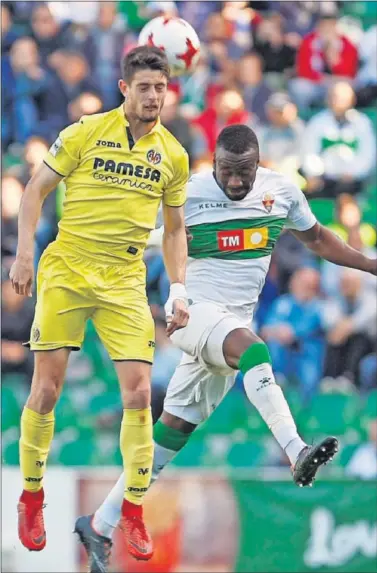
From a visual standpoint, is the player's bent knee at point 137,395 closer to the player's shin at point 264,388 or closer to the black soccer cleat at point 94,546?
the player's shin at point 264,388

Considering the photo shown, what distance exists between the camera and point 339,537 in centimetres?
1359

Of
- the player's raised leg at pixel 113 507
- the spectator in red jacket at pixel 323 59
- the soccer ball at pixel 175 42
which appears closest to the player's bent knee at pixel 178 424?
the player's raised leg at pixel 113 507

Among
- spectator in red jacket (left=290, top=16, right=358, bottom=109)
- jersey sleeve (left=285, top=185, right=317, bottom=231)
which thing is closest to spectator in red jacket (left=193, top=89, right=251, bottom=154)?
spectator in red jacket (left=290, top=16, right=358, bottom=109)

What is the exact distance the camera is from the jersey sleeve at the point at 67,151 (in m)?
8.92

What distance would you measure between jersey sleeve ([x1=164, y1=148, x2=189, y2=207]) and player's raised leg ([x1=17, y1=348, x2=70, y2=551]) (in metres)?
1.17

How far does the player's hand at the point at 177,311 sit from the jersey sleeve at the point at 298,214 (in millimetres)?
1349

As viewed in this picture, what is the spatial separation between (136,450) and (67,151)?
1969mm

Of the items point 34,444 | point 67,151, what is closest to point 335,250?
point 67,151

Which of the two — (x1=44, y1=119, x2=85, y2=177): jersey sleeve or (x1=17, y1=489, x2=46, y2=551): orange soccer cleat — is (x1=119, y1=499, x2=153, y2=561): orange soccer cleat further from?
(x1=44, y1=119, x2=85, y2=177): jersey sleeve

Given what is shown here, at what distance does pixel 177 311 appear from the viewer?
8938 millimetres

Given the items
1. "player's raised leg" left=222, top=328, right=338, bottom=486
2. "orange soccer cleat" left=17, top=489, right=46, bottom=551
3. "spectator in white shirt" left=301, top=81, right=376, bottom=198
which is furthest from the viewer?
"spectator in white shirt" left=301, top=81, right=376, bottom=198

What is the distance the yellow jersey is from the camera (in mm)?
8984

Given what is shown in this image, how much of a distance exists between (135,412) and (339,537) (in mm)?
5013

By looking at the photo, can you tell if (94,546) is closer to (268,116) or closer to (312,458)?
(312,458)
